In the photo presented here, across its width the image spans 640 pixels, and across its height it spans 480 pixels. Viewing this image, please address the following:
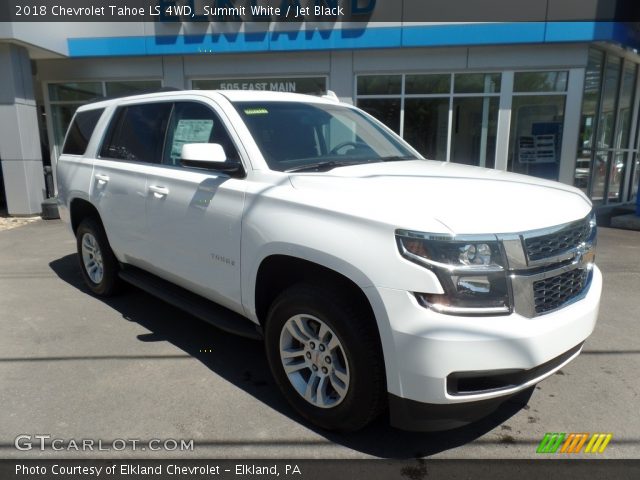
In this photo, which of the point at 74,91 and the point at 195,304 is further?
the point at 74,91

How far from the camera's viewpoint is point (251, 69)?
37.9 feet

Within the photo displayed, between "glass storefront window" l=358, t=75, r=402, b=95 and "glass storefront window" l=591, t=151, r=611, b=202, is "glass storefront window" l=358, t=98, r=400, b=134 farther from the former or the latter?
"glass storefront window" l=591, t=151, r=611, b=202

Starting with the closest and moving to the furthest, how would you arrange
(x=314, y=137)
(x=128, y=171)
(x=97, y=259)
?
(x=314, y=137) → (x=128, y=171) → (x=97, y=259)

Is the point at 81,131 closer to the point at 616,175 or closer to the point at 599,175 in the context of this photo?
the point at 599,175

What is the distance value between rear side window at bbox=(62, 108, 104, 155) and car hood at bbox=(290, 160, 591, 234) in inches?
124

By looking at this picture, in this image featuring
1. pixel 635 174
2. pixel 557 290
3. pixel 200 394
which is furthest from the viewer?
pixel 635 174

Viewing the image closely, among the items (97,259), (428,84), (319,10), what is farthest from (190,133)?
(428,84)

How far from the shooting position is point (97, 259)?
16.2 ft

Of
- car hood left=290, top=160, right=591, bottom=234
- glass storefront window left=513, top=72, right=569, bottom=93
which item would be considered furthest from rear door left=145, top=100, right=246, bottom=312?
glass storefront window left=513, top=72, right=569, bottom=93

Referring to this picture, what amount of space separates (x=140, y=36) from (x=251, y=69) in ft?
9.07

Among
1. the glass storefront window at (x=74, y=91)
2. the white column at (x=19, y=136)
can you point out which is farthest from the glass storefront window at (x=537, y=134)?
the white column at (x=19, y=136)

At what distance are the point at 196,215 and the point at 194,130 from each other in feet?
2.43

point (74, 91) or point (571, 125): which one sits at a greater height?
point (74, 91)

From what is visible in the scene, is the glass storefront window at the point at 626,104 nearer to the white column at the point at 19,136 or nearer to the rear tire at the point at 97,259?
the rear tire at the point at 97,259
